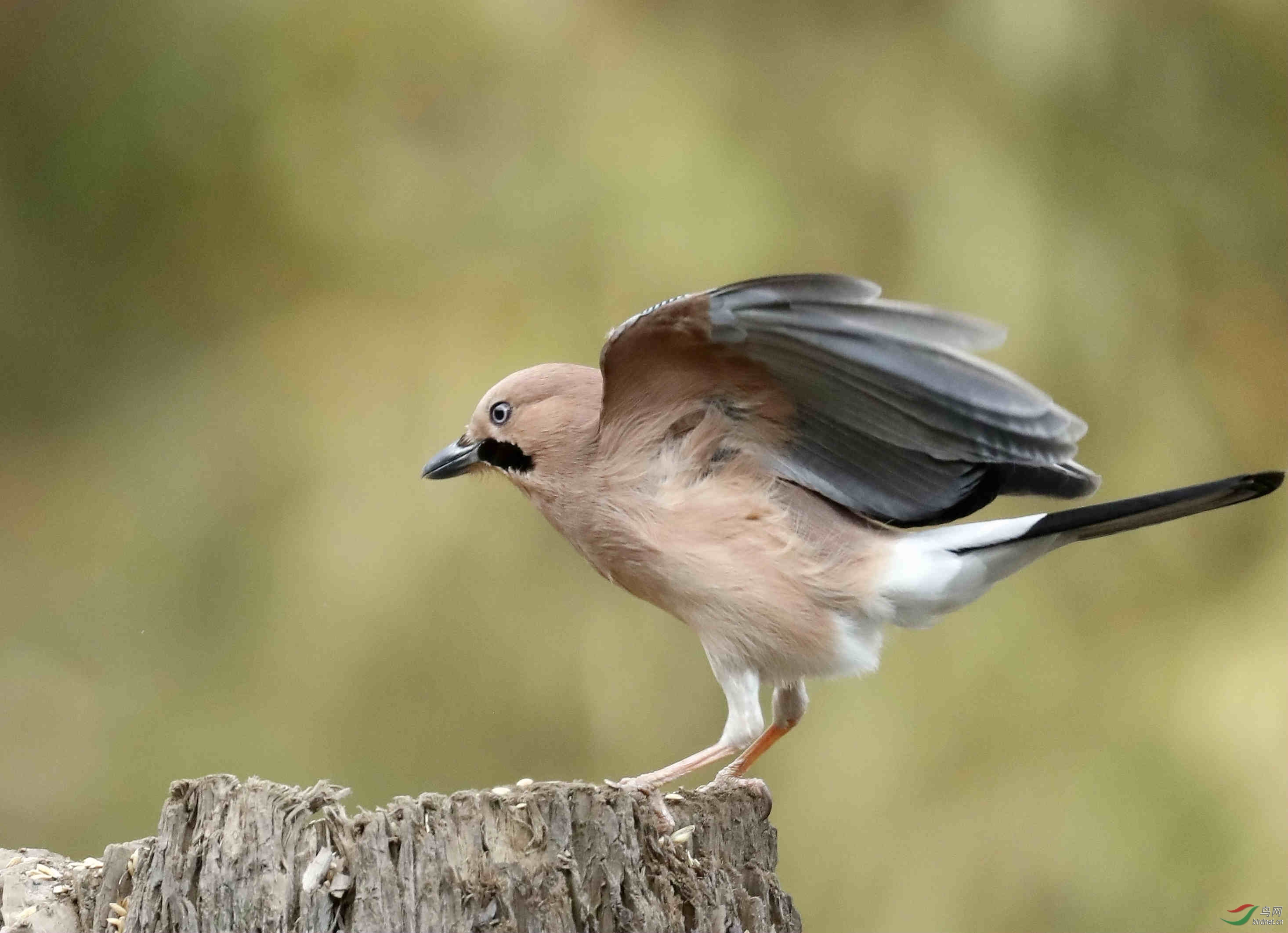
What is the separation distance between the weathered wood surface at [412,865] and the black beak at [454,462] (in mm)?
984

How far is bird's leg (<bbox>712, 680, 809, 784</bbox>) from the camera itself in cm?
296

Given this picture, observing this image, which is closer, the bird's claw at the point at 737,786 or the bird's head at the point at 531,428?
the bird's claw at the point at 737,786

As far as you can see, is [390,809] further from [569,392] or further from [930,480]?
[930,480]

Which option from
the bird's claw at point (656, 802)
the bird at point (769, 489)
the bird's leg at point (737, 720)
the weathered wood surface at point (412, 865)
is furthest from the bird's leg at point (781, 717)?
the weathered wood surface at point (412, 865)

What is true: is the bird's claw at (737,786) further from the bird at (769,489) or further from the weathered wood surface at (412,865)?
the weathered wood surface at (412,865)

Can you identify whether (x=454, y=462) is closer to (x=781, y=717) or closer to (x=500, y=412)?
(x=500, y=412)

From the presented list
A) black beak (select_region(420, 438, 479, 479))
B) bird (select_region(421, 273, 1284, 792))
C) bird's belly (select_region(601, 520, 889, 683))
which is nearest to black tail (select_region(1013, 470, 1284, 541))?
bird (select_region(421, 273, 1284, 792))

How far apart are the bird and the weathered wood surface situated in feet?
1.64

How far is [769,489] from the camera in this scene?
2768 millimetres

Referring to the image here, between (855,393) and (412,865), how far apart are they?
126 centimetres

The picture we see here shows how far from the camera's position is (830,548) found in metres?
2.75

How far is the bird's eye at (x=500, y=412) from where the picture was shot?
2.83m
